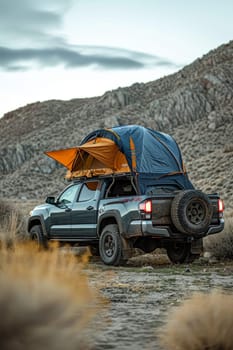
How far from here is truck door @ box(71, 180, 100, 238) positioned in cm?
1515

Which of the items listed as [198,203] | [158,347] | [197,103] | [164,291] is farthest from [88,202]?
[197,103]

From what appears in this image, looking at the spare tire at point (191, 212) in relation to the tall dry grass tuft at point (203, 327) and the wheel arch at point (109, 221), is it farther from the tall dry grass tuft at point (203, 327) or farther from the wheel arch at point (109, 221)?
the tall dry grass tuft at point (203, 327)

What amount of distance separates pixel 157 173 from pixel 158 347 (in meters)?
10.0

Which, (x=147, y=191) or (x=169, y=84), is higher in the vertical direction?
(x=169, y=84)

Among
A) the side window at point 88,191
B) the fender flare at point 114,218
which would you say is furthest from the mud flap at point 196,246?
the side window at point 88,191

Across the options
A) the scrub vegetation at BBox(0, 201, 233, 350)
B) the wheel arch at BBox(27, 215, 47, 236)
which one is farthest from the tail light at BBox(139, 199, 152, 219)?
the scrub vegetation at BBox(0, 201, 233, 350)

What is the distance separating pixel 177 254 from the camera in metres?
15.4

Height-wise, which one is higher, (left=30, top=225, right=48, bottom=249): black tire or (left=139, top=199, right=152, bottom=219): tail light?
(left=139, top=199, right=152, bottom=219): tail light

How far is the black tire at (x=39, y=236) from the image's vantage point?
16.7 m

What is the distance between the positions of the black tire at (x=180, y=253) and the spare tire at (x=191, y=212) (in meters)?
1.04

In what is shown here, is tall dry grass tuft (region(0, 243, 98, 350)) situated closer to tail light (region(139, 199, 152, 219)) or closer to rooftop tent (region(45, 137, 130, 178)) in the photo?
tail light (region(139, 199, 152, 219))

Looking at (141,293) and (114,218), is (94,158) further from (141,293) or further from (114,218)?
(141,293)

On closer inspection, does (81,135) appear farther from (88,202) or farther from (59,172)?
(88,202)

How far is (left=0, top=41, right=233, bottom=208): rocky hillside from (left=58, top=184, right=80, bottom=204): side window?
29.9 meters
